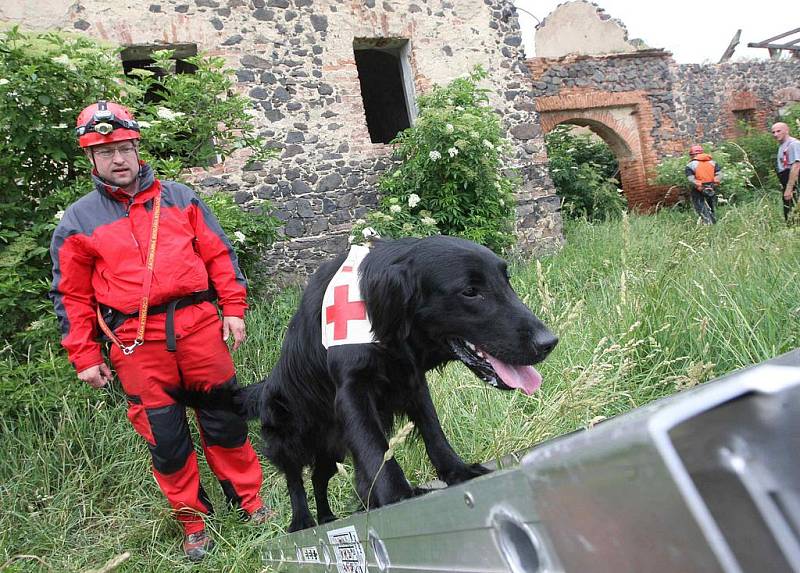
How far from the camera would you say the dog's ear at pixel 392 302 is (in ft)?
6.37

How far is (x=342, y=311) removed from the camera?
1998 millimetres

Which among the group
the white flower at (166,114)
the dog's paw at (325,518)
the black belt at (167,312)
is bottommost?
the dog's paw at (325,518)

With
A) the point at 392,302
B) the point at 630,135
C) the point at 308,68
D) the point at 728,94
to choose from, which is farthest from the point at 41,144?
the point at 728,94

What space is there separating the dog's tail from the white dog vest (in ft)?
2.79

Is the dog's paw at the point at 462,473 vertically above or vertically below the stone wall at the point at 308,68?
below

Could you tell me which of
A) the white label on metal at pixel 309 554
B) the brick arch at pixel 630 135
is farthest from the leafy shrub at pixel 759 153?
the white label on metal at pixel 309 554

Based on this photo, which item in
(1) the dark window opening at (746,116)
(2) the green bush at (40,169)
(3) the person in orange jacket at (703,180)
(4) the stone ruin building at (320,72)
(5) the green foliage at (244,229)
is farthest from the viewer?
(1) the dark window opening at (746,116)

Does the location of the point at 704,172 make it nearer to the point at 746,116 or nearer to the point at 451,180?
the point at 451,180

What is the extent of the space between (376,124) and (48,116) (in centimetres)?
1033

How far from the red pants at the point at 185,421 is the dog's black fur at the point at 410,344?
37.1 inches

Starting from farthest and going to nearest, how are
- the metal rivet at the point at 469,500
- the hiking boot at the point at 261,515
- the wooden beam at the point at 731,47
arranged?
1. the wooden beam at the point at 731,47
2. the hiking boot at the point at 261,515
3. the metal rivet at the point at 469,500

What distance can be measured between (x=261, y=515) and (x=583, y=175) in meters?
11.0

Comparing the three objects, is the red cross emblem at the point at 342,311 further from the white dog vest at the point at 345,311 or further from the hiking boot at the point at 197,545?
the hiking boot at the point at 197,545

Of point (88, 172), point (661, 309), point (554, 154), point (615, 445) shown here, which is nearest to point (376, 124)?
point (554, 154)
